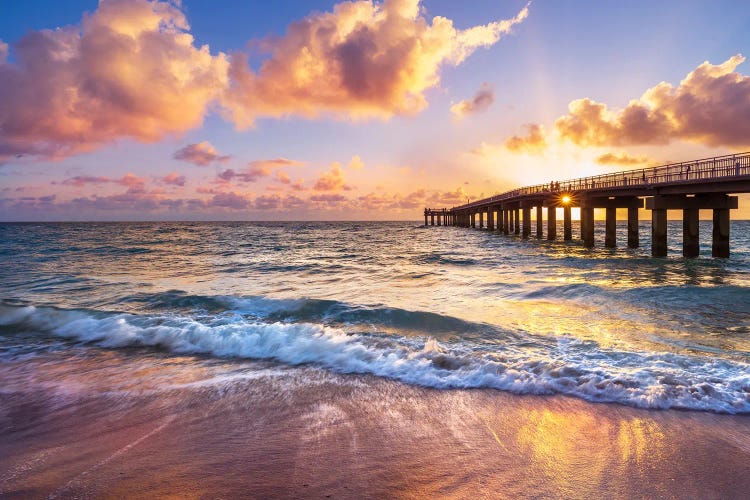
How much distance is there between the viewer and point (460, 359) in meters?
6.48

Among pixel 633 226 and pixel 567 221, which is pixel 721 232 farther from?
pixel 567 221

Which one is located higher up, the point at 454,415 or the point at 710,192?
the point at 710,192

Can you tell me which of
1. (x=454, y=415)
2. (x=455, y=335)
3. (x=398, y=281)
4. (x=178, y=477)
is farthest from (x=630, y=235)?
(x=178, y=477)

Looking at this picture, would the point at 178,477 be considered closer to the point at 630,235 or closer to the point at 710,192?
the point at 710,192

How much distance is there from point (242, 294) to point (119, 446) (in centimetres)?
993

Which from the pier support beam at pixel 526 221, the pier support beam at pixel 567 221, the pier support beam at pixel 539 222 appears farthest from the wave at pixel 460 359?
the pier support beam at pixel 526 221

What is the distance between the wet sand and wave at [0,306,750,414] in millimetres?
377

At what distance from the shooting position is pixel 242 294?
540 inches

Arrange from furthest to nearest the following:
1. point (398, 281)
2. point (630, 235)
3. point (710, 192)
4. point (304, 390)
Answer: point (630, 235)
point (710, 192)
point (398, 281)
point (304, 390)

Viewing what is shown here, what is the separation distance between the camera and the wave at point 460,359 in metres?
5.16

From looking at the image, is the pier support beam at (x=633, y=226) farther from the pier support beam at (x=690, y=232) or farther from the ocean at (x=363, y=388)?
the ocean at (x=363, y=388)

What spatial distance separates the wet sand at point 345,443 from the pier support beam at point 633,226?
104 ft

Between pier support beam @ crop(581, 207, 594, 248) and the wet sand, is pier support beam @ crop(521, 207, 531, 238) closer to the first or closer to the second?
pier support beam @ crop(581, 207, 594, 248)

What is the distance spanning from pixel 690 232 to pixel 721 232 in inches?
62.8
